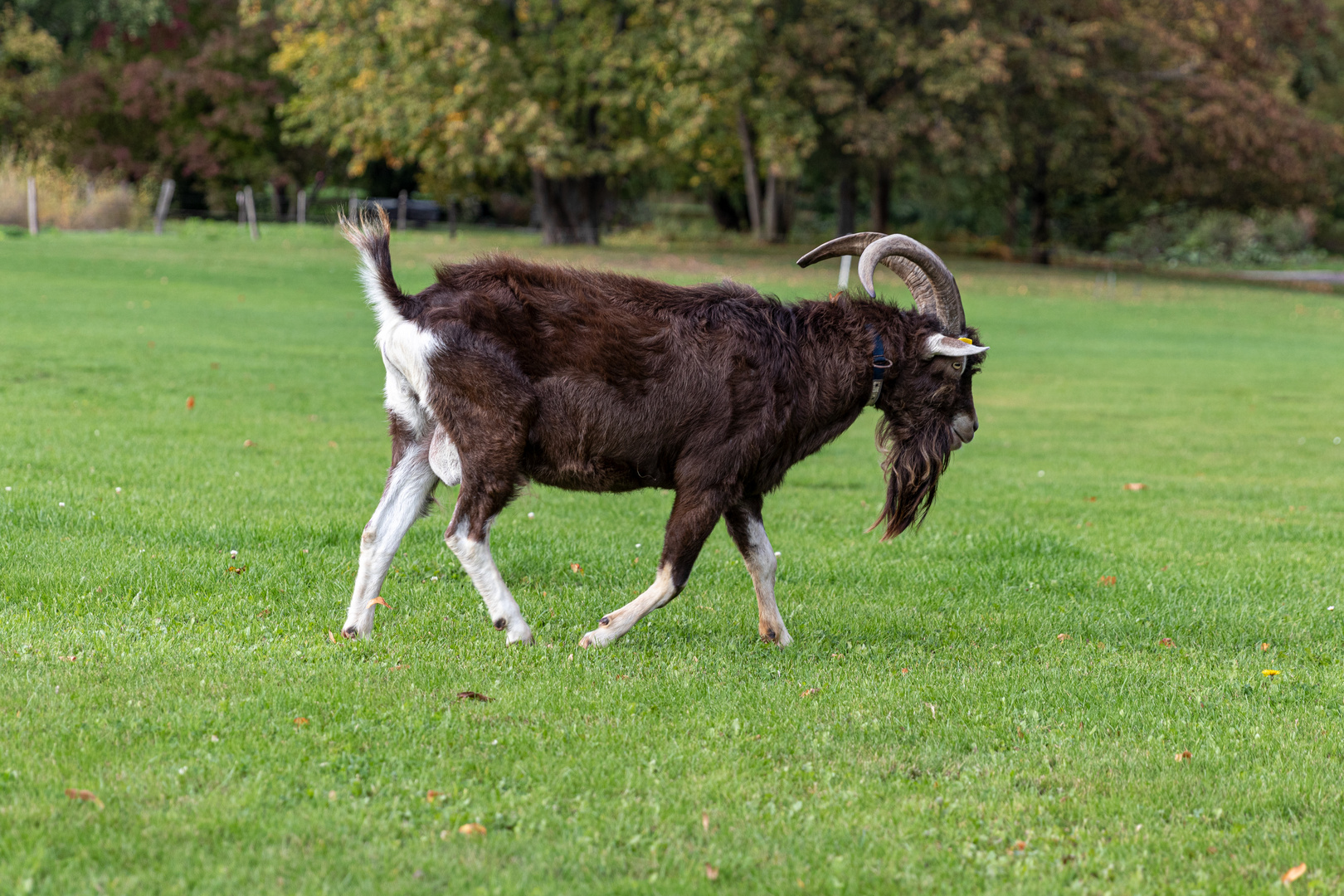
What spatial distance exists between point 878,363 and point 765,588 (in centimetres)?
130

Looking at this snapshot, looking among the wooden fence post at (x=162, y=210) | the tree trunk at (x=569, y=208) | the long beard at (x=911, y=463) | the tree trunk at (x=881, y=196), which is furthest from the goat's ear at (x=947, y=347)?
the tree trunk at (x=881, y=196)

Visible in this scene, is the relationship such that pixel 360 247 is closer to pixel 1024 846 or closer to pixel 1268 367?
pixel 1024 846

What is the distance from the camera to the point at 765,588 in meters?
6.74

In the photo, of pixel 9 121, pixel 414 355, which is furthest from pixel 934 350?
pixel 9 121

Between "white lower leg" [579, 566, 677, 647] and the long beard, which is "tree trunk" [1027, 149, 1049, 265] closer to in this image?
the long beard

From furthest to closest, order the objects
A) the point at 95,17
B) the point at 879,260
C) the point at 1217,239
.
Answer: the point at 1217,239 → the point at 95,17 → the point at 879,260

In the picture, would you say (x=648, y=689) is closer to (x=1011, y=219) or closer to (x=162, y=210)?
(x=162, y=210)

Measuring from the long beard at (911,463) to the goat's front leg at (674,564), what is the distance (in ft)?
4.08

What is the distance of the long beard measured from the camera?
7.16 meters

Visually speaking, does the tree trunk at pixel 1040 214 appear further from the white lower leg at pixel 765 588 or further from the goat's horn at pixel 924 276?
the white lower leg at pixel 765 588

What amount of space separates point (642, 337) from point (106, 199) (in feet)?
→ 128

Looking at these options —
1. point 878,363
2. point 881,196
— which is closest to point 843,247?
point 878,363

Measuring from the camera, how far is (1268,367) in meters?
24.5

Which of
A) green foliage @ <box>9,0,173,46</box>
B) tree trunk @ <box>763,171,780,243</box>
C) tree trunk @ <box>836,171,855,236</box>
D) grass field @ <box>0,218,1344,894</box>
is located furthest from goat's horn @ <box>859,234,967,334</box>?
green foliage @ <box>9,0,173,46</box>
